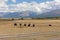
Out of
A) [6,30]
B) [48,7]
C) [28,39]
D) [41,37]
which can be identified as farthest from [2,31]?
[48,7]

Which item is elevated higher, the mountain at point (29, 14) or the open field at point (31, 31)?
the mountain at point (29, 14)

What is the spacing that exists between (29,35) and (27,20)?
0.17 metres

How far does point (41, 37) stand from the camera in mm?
2156

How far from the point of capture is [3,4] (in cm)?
217

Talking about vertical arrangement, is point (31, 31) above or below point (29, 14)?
below

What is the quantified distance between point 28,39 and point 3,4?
47cm

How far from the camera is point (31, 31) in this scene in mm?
2172

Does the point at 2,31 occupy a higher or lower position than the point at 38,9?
lower

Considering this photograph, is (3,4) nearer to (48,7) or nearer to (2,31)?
(2,31)

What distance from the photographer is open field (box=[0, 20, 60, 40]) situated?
2129 mm

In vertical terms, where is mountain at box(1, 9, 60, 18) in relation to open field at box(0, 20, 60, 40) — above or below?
above

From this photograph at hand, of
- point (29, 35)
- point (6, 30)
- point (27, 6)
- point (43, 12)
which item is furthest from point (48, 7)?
point (6, 30)

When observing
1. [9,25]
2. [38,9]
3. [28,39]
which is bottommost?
[28,39]

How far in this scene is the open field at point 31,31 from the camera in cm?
213
